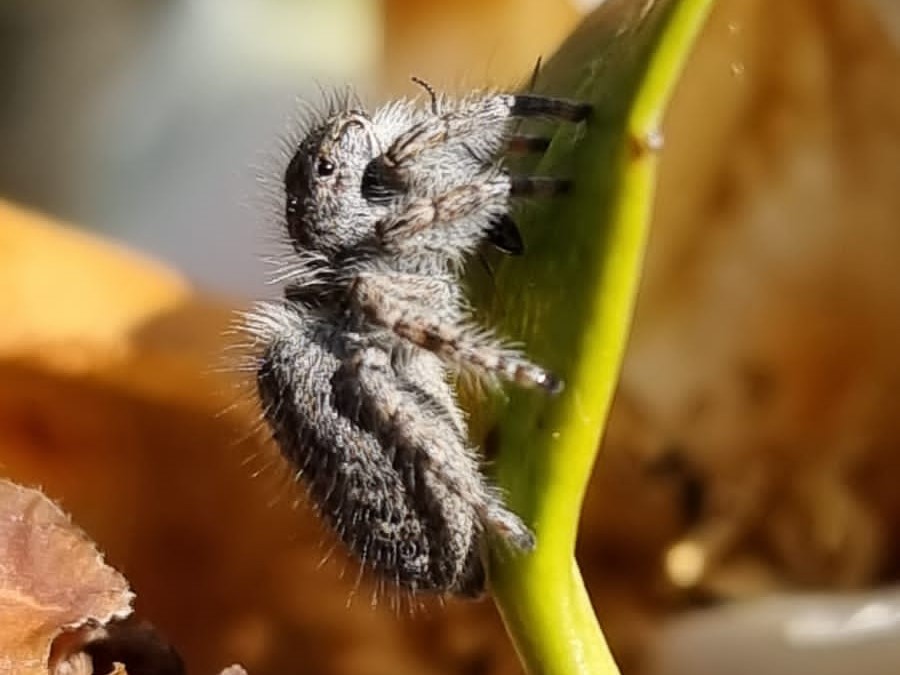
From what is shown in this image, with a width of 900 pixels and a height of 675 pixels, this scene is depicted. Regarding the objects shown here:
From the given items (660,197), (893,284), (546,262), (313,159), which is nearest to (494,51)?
(660,197)

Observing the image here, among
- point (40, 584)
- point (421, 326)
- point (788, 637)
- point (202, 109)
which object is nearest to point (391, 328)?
point (421, 326)

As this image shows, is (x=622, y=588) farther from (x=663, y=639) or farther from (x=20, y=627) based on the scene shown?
(x=20, y=627)

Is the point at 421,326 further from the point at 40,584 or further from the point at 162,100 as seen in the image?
the point at 162,100

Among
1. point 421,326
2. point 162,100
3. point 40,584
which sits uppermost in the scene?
point 162,100

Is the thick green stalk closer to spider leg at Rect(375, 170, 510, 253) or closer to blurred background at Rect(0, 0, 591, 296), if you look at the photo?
spider leg at Rect(375, 170, 510, 253)

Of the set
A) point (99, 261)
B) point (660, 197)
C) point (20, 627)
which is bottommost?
point (20, 627)

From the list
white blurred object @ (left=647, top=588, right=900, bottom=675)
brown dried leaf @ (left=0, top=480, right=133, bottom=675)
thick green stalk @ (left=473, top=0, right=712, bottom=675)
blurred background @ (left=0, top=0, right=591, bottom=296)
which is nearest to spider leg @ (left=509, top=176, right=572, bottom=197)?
thick green stalk @ (left=473, top=0, right=712, bottom=675)
